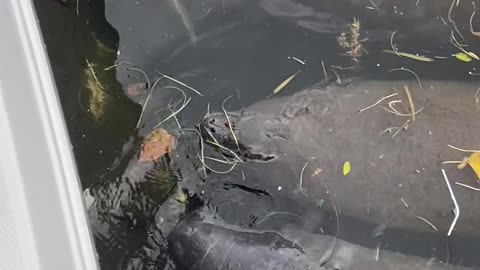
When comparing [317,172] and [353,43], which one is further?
[353,43]

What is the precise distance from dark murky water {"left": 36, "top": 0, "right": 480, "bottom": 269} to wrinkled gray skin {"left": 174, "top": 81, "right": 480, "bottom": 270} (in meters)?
0.05

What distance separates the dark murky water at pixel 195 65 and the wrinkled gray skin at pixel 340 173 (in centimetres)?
5

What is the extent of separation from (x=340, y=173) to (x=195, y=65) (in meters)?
0.73

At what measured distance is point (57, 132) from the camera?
6.79 ft

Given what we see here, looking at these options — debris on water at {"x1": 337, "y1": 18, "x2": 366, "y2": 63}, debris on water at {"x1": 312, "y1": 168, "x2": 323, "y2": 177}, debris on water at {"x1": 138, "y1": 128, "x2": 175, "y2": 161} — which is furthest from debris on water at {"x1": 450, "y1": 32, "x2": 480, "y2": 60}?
debris on water at {"x1": 138, "y1": 128, "x2": 175, "y2": 161}

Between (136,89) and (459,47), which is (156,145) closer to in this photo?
(136,89)

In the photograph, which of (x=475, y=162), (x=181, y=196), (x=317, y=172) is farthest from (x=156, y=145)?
(x=475, y=162)

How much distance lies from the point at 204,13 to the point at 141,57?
1.09 ft

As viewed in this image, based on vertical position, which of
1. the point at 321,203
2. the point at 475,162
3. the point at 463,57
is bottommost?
the point at 321,203

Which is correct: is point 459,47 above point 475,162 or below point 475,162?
above

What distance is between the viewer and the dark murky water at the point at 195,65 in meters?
2.50

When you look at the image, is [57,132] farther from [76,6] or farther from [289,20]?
[289,20]

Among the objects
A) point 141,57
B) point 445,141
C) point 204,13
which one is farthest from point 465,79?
point 141,57

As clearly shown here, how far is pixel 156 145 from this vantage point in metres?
2.60
